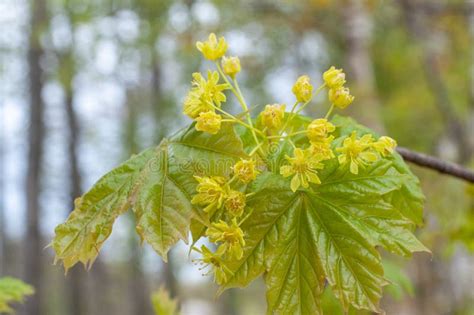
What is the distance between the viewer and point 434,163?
1476 millimetres

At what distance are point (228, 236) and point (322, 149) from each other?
26cm

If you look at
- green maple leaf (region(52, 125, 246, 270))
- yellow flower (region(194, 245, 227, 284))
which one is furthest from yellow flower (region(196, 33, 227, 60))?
yellow flower (region(194, 245, 227, 284))

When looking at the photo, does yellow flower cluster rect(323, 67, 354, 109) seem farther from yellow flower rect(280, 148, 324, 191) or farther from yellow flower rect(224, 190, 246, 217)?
yellow flower rect(224, 190, 246, 217)

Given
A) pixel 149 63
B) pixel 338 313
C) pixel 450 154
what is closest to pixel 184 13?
pixel 149 63

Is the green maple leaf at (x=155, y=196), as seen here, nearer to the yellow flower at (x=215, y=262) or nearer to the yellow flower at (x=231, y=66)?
the yellow flower at (x=215, y=262)

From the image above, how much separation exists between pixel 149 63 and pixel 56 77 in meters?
2.88

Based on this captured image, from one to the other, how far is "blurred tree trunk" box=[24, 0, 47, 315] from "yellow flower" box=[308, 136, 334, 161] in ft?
36.0

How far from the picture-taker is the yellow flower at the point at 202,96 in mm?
1176

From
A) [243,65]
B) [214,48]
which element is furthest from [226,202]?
[243,65]

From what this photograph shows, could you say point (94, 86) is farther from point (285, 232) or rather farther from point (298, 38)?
point (285, 232)

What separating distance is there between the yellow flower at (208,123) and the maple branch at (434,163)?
1.81ft

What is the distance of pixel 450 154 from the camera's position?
35.7ft

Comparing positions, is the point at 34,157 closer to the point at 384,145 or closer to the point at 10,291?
the point at 10,291

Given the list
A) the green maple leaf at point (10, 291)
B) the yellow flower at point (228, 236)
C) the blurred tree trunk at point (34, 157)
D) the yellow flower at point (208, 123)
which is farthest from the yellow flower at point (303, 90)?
the blurred tree trunk at point (34, 157)
